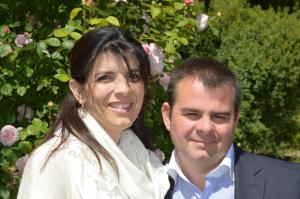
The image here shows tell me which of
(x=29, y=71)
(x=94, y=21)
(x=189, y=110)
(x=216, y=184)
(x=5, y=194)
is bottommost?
(x=5, y=194)

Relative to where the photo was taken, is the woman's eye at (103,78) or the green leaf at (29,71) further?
the green leaf at (29,71)

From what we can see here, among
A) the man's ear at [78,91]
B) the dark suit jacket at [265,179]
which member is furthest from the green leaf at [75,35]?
the dark suit jacket at [265,179]

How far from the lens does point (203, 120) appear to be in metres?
2.36

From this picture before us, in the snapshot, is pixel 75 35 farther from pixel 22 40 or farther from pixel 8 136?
pixel 8 136

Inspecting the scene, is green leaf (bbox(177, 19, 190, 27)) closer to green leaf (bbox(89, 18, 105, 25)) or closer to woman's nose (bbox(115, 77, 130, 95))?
green leaf (bbox(89, 18, 105, 25))

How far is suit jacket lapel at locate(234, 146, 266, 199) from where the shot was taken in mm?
2398

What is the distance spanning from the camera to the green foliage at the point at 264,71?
8.39m

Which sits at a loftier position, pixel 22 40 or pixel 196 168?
pixel 22 40

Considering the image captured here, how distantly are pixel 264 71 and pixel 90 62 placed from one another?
19.8 feet

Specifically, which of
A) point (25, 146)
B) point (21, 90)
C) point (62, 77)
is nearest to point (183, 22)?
point (62, 77)

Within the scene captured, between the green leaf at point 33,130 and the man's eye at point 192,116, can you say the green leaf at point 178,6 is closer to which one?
the green leaf at point 33,130

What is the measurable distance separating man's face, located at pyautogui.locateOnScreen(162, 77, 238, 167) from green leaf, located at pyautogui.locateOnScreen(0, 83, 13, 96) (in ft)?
4.40

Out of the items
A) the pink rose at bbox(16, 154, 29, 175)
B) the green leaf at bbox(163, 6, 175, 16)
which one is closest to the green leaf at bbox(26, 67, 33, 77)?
the pink rose at bbox(16, 154, 29, 175)

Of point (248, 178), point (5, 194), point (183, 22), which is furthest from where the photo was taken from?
point (183, 22)
